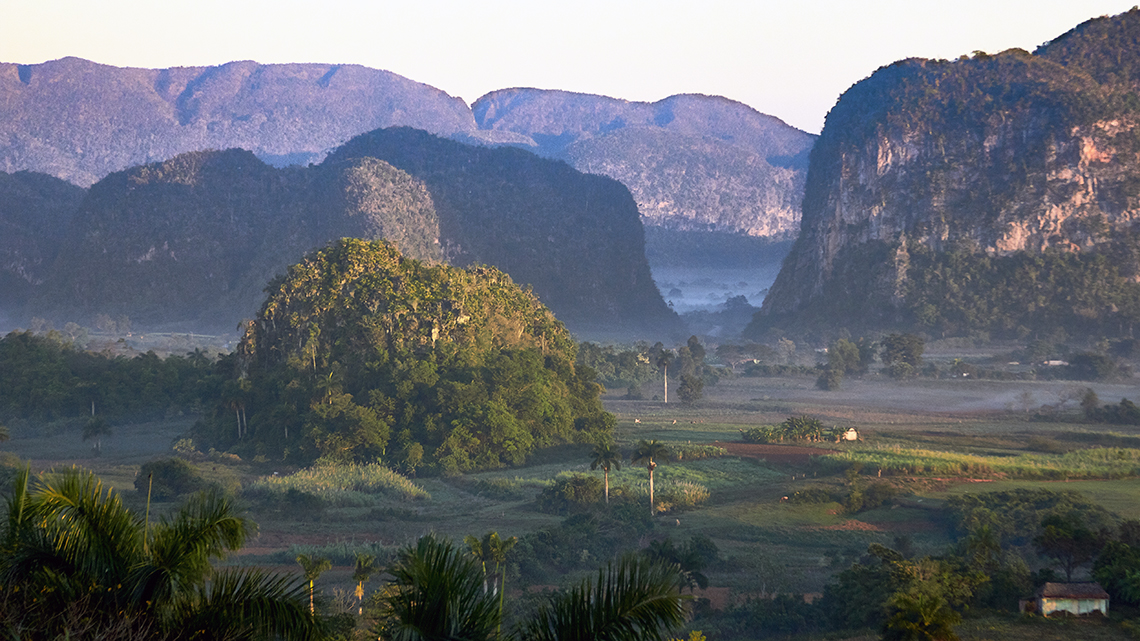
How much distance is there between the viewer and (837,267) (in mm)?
122750

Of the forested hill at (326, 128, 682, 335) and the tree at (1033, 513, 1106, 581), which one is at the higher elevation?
the forested hill at (326, 128, 682, 335)

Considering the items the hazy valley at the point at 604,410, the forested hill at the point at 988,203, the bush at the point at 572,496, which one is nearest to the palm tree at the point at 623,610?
the hazy valley at the point at 604,410

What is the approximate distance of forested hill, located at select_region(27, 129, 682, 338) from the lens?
132250 mm


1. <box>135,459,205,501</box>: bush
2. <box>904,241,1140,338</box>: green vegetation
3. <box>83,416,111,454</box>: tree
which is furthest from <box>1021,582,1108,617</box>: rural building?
<box>904,241,1140,338</box>: green vegetation

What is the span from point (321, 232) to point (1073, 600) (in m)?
125

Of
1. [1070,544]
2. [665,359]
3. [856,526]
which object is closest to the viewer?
[1070,544]

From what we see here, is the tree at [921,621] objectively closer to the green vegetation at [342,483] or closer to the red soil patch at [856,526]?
the red soil patch at [856,526]

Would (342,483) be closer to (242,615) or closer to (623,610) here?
(242,615)

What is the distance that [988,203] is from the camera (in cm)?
11150

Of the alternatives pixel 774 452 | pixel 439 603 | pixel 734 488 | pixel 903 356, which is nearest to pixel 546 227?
pixel 903 356

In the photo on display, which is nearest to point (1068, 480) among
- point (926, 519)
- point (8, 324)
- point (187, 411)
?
point (926, 519)

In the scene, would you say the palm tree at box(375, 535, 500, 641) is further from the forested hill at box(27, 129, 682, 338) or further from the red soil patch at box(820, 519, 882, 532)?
the forested hill at box(27, 129, 682, 338)

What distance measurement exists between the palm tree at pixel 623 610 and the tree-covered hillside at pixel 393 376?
3624 centimetres

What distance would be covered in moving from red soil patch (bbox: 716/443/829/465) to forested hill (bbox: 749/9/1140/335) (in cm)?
6207
